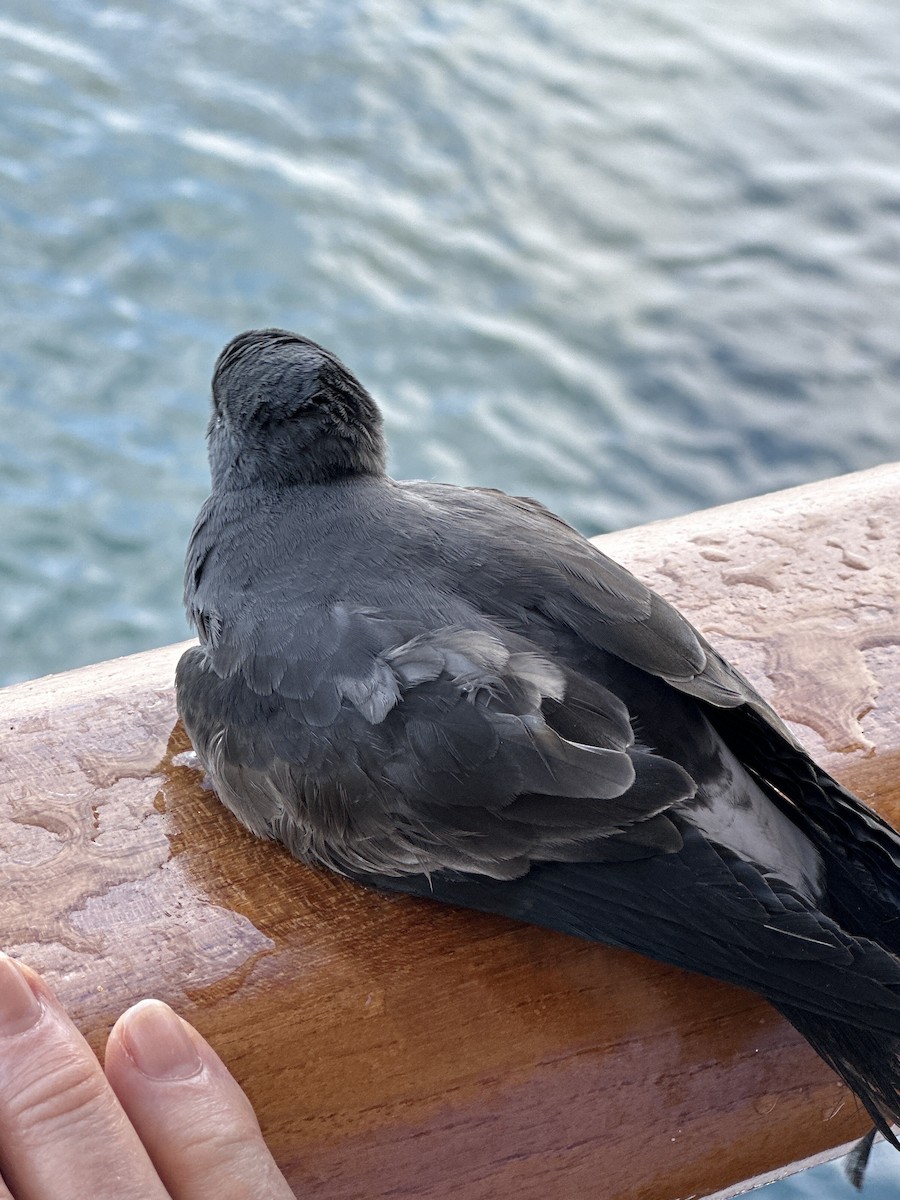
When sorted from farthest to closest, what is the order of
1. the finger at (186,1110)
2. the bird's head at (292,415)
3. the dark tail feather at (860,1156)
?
the bird's head at (292,415), the dark tail feather at (860,1156), the finger at (186,1110)

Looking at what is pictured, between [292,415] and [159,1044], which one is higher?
[292,415]

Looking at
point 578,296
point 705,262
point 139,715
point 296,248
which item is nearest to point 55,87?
point 296,248

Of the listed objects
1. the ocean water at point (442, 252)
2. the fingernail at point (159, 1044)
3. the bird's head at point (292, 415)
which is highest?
the bird's head at point (292, 415)

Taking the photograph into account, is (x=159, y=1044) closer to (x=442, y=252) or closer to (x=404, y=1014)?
(x=404, y=1014)

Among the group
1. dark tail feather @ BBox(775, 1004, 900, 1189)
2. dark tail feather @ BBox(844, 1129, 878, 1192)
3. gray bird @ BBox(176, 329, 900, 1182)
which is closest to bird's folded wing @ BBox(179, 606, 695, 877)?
gray bird @ BBox(176, 329, 900, 1182)


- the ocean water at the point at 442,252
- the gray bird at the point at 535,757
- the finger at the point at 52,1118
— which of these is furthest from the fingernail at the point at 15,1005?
the ocean water at the point at 442,252

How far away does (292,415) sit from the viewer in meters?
1.39

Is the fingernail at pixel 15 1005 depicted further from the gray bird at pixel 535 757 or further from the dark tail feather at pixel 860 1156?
the dark tail feather at pixel 860 1156

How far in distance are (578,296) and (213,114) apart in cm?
112

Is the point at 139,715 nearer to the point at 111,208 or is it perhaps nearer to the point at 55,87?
the point at 111,208

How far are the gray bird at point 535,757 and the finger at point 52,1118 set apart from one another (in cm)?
27

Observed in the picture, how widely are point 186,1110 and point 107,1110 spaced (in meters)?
0.06

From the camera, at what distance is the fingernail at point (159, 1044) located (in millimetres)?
996

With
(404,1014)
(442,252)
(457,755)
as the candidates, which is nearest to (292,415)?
(457,755)
